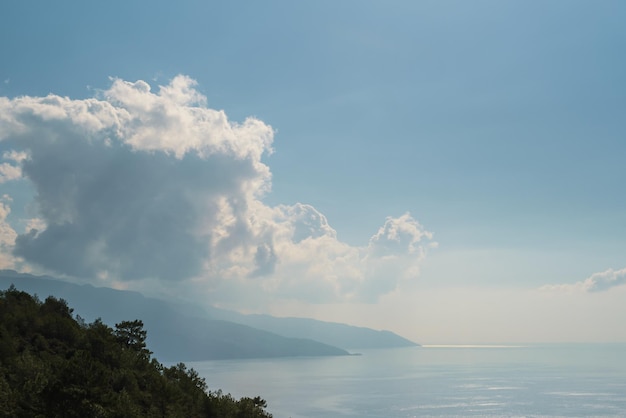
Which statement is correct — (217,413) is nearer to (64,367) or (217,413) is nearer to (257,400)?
(257,400)

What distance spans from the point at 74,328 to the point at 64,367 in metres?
47.7

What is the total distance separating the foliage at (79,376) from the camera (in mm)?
52906

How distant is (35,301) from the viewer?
385ft

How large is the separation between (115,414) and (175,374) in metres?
57.6

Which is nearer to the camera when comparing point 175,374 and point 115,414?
point 115,414

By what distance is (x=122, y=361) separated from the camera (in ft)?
297

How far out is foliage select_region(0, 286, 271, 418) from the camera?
52.9 m

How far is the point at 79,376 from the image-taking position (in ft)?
181

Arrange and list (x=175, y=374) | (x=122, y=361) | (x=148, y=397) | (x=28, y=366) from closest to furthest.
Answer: (x=28, y=366) → (x=148, y=397) → (x=122, y=361) → (x=175, y=374)

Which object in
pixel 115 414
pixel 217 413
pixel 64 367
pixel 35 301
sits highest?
pixel 35 301

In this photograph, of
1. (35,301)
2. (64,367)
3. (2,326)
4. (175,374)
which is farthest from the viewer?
(35,301)

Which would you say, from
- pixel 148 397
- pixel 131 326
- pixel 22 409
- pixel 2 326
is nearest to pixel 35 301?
pixel 131 326

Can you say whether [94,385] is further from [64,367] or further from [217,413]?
[217,413]

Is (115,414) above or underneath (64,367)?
underneath
